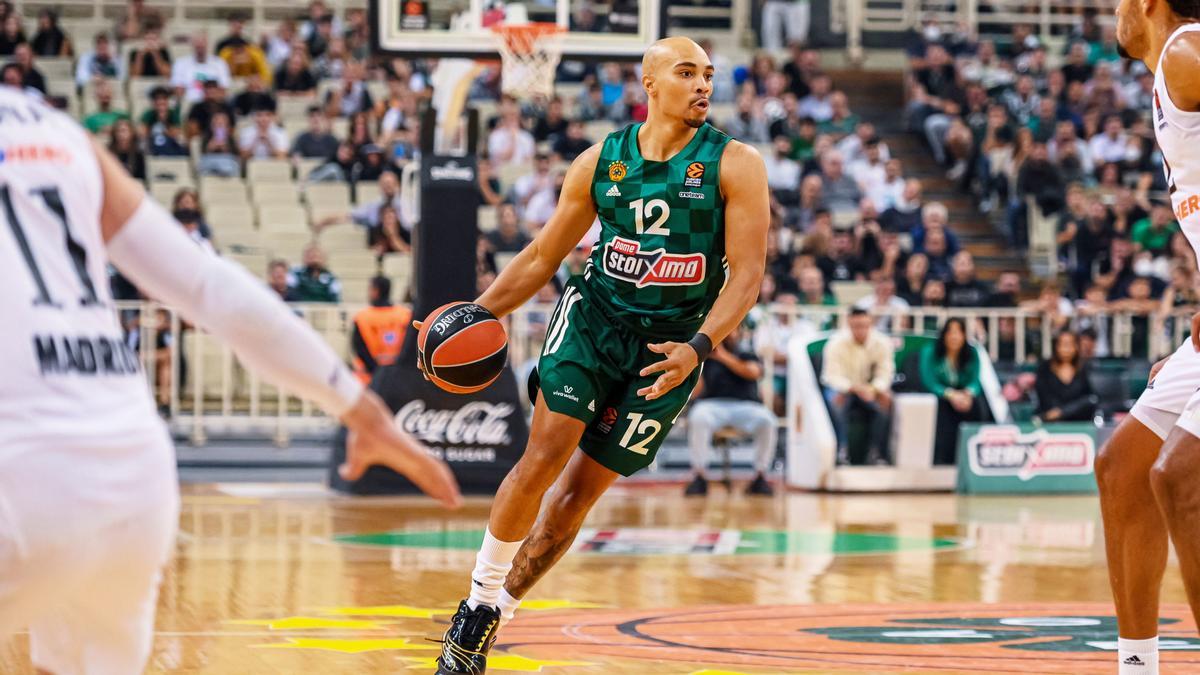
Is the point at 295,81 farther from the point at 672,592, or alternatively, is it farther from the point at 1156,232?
the point at 672,592

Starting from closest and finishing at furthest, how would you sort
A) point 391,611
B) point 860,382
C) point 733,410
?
1. point 391,611
2. point 733,410
3. point 860,382

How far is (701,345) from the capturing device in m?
5.55

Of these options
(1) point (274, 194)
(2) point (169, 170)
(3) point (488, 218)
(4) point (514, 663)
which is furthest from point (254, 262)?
(4) point (514, 663)

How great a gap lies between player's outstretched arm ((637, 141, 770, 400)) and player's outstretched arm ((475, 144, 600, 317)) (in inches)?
19.0

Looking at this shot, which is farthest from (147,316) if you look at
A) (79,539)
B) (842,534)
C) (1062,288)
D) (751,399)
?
(79,539)

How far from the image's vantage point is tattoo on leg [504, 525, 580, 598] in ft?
18.9

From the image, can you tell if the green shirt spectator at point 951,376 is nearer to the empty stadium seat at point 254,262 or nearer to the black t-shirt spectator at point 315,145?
the empty stadium seat at point 254,262

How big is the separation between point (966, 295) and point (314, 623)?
1161 centimetres

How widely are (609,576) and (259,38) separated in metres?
14.7

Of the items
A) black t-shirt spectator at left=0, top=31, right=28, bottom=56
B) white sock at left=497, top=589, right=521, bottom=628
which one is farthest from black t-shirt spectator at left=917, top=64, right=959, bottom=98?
white sock at left=497, top=589, right=521, bottom=628

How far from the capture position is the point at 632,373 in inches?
227

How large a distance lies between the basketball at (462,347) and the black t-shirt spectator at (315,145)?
13812 mm

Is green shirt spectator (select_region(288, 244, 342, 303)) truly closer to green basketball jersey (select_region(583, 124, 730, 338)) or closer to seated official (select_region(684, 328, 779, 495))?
seated official (select_region(684, 328, 779, 495))

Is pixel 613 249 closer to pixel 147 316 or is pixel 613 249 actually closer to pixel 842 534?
pixel 842 534
